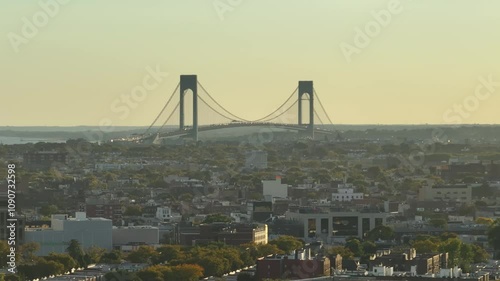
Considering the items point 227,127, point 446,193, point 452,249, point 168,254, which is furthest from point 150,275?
point 227,127

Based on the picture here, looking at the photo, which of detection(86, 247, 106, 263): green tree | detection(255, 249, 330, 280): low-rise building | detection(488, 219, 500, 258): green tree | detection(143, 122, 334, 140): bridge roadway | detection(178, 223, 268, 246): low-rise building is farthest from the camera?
detection(143, 122, 334, 140): bridge roadway

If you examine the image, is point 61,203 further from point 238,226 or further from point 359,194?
point 238,226

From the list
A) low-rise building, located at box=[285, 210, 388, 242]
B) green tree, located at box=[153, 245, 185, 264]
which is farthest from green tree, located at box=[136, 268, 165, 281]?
low-rise building, located at box=[285, 210, 388, 242]

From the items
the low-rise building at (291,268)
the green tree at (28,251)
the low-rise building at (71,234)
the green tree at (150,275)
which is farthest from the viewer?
the low-rise building at (71,234)

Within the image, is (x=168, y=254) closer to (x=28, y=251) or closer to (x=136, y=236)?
(x=28, y=251)

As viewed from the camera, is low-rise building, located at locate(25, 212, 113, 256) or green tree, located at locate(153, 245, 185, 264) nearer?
green tree, located at locate(153, 245, 185, 264)

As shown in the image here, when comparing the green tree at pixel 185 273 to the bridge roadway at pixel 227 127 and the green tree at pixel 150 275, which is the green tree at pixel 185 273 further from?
the bridge roadway at pixel 227 127

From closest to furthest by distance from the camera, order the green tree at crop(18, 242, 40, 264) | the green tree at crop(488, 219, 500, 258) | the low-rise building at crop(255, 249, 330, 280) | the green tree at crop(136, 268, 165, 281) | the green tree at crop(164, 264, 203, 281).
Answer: the green tree at crop(136, 268, 165, 281), the green tree at crop(164, 264, 203, 281), the low-rise building at crop(255, 249, 330, 280), the green tree at crop(18, 242, 40, 264), the green tree at crop(488, 219, 500, 258)

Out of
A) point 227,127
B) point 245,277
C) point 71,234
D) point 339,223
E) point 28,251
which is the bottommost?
point 245,277

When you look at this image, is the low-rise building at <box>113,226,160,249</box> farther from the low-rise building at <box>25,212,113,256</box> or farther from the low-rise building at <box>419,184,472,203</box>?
the low-rise building at <box>419,184,472,203</box>

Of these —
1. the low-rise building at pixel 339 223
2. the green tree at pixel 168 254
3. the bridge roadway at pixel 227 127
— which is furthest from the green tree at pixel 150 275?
the bridge roadway at pixel 227 127

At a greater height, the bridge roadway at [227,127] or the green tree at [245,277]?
the bridge roadway at [227,127]
